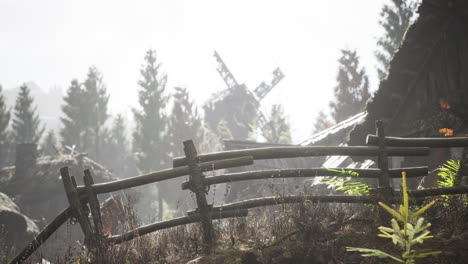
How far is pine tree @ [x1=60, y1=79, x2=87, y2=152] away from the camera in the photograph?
41000 mm

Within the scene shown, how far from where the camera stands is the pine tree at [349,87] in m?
30.3

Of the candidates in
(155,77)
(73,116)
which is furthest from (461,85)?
(73,116)

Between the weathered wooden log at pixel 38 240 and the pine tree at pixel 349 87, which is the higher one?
the pine tree at pixel 349 87

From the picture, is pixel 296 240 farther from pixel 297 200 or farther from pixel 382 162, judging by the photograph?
pixel 382 162

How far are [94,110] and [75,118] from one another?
2.64 metres

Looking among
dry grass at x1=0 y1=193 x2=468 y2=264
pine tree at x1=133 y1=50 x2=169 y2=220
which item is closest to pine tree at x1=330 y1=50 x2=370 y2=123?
pine tree at x1=133 y1=50 x2=169 y2=220

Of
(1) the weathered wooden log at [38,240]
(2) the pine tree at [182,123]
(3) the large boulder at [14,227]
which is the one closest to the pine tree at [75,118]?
(2) the pine tree at [182,123]

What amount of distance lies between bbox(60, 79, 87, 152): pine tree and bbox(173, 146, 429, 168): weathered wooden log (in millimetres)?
40957

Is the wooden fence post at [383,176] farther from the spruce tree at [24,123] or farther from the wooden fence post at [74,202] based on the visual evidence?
the spruce tree at [24,123]

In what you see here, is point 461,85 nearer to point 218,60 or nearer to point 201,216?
point 201,216

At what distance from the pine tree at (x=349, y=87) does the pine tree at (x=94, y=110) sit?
30314 millimetres

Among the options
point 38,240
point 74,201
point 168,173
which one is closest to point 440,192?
point 168,173

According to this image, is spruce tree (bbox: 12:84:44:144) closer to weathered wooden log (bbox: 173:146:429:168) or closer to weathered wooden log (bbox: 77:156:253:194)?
weathered wooden log (bbox: 77:156:253:194)

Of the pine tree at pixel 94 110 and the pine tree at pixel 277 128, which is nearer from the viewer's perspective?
the pine tree at pixel 277 128
